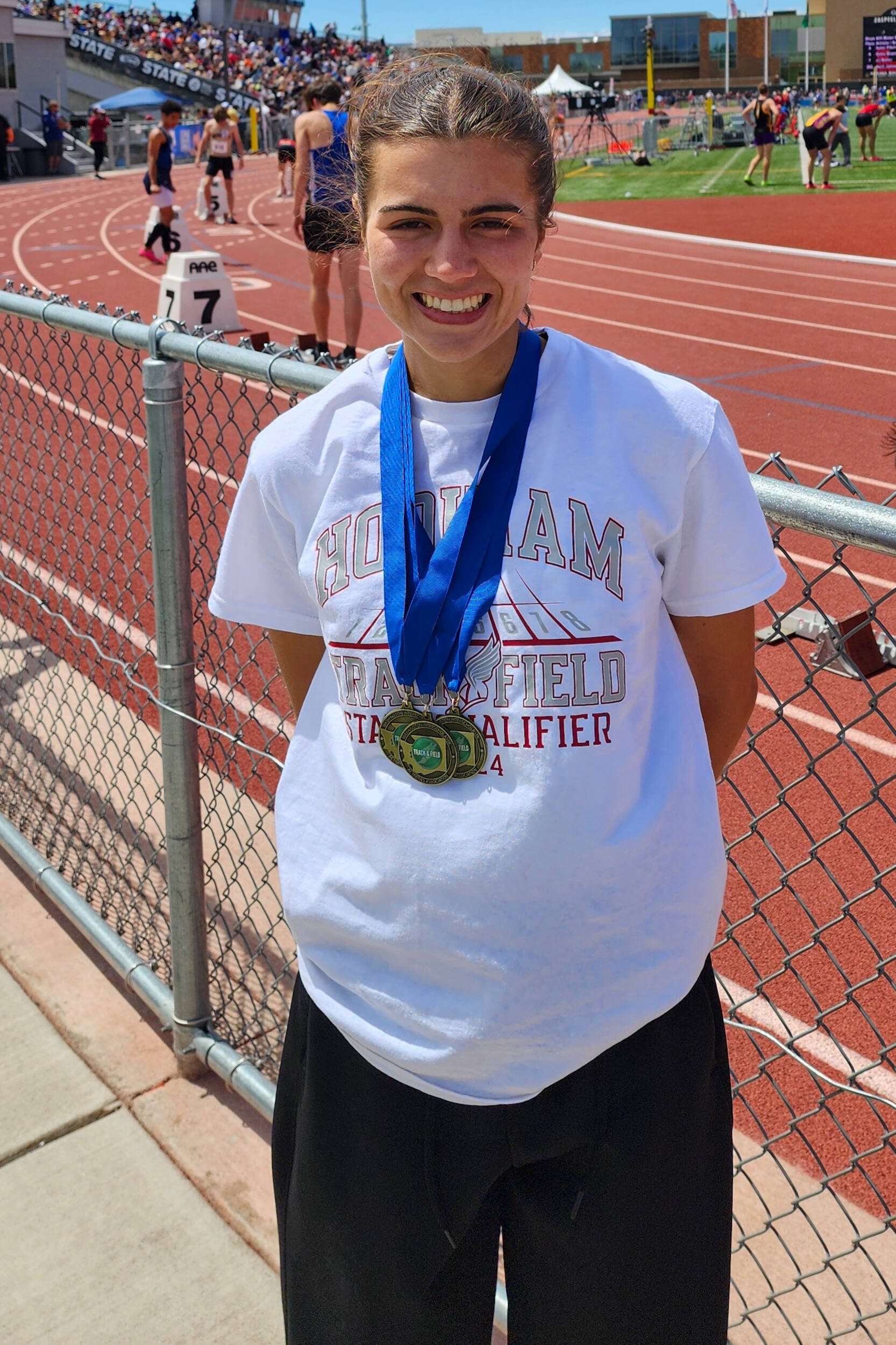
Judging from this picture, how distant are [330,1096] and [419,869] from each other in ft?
1.29

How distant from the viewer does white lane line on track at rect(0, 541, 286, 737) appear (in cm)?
482

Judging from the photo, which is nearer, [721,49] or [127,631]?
[127,631]

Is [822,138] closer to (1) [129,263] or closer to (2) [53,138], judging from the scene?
(1) [129,263]

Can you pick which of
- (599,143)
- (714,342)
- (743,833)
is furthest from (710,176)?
(743,833)

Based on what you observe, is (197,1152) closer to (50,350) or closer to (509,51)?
(50,350)

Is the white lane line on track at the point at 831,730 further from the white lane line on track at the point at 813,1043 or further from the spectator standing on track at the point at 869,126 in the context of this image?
A: the spectator standing on track at the point at 869,126

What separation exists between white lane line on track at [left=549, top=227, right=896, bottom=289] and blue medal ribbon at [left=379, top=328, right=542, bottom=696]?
17201 millimetres

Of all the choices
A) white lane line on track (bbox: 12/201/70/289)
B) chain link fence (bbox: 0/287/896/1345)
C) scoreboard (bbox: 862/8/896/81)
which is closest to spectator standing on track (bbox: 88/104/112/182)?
white lane line on track (bbox: 12/201/70/289)

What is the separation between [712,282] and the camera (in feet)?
57.5

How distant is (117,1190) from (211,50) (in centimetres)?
7562

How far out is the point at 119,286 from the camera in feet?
58.3

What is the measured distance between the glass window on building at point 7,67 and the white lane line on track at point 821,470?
44.2 metres

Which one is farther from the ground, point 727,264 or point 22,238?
point 22,238

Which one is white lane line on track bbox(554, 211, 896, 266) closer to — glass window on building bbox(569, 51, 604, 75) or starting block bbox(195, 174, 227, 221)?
starting block bbox(195, 174, 227, 221)
